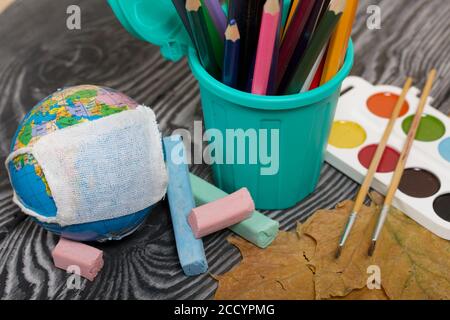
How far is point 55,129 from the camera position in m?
0.51

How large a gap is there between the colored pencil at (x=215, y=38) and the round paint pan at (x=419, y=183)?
0.77ft

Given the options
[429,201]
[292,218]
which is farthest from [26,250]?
[429,201]

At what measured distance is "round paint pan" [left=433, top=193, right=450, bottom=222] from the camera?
589 mm

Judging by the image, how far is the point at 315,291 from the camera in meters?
0.54

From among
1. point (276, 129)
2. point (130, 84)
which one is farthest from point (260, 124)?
point (130, 84)

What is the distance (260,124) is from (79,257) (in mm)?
209

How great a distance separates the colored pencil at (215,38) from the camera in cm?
52

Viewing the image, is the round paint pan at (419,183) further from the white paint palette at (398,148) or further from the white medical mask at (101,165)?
the white medical mask at (101,165)

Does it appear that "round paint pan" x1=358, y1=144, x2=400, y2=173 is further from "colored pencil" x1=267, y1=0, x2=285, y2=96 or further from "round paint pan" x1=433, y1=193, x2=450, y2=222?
"colored pencil" x1=267, y1=0, x2=285, y2=96

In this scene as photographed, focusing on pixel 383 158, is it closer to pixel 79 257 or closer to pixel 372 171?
pixel 372 171

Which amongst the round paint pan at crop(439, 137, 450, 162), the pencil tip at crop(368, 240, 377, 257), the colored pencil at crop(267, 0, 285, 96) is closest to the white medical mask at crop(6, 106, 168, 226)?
the colored pencil at crop(267, 0, 285, 96)

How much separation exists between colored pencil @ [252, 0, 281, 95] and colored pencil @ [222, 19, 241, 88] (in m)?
0.02

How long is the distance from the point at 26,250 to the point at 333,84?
34cm

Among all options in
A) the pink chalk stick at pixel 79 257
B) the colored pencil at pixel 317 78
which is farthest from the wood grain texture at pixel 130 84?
the colored pencil at pixel 317 78
